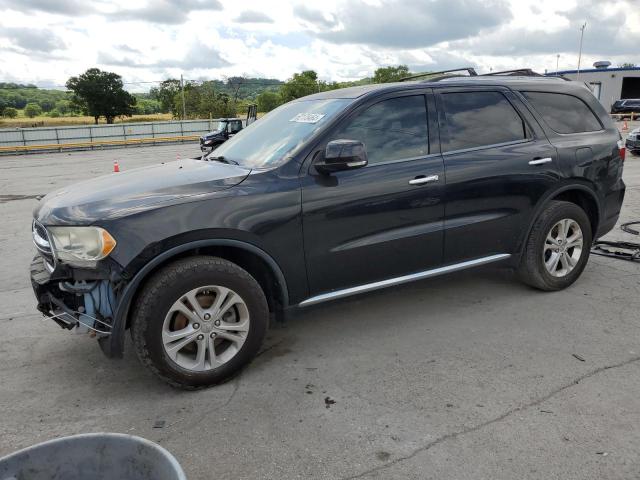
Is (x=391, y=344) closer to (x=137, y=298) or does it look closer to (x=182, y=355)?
(x=182, y=355)

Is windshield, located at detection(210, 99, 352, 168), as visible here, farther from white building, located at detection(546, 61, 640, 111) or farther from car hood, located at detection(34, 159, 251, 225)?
white building, located at detection(546, 61, 640, 111)

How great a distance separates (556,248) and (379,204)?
1954 millimetres

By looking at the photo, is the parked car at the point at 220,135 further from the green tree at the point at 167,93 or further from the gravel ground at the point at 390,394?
the green tree at the point at 167,93

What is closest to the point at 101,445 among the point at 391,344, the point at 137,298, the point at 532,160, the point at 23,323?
the point at 137,298

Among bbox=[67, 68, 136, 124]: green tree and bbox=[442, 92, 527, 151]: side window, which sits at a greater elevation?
bbox=[67, 68, 136, 124]: green tree

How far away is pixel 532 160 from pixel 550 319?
1.30 m

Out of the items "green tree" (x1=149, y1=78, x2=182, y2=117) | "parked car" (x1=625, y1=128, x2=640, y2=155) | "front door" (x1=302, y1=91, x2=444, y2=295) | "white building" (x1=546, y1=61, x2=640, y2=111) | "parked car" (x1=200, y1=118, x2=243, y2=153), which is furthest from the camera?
"green tree" (x1=149, y1=78, x2=182, y2=117)

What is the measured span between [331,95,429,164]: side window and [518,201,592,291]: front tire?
1360 mm

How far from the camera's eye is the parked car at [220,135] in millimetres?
23500

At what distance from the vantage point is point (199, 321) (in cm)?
331

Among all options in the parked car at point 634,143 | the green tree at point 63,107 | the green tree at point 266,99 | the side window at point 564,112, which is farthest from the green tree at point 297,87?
the side window at point 564,112

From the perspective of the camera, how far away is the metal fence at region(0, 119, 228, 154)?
29.5 meters

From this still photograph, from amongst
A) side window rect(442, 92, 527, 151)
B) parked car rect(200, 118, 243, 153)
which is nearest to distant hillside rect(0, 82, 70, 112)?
parked car rect(200, 118, 243, 153)

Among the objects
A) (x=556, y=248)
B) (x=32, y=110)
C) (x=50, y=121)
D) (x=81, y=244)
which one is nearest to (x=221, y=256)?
(x=81, y=244)
